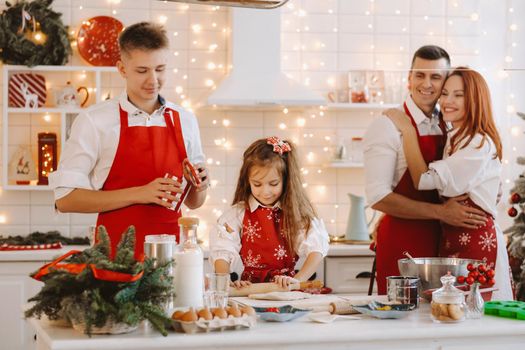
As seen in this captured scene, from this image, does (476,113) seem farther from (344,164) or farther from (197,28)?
(197,28)

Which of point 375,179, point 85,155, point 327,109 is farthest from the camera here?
point 327,109

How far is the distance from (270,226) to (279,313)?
3.20ft

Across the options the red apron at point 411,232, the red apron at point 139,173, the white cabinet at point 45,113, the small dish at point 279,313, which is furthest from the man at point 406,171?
the white cabinet at point 45,113

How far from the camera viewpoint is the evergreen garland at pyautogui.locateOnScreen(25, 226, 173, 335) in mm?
2146

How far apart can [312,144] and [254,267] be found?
2223 mm

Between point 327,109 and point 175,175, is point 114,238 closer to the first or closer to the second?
point 175,175

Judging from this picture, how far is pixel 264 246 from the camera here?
3.38 metres

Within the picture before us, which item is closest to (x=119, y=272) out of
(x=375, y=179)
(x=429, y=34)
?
(x=375, y=179)

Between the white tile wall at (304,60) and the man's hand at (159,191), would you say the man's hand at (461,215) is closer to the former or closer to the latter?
the man's hand at (159,191)

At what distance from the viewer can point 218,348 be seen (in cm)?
220

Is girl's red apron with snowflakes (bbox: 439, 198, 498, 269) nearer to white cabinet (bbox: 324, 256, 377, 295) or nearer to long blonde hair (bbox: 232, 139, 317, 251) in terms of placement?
long blonde hair (bbox: 232, 139, 317, 251)

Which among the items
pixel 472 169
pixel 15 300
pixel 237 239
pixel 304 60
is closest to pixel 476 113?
pixel 472 169

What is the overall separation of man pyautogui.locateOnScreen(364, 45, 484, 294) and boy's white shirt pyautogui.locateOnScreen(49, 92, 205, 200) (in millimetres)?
924

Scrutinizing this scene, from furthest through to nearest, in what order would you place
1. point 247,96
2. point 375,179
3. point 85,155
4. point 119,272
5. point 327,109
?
point 327,109 → point 247,96 → point 375,179 → point 85,155 → point 119,272
